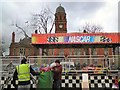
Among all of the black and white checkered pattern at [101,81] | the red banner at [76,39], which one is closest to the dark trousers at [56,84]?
the black and white checkered pattern at [101,81]


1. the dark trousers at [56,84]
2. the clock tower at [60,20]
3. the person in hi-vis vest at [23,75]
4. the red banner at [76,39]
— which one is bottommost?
the dark trousers at [56,84]

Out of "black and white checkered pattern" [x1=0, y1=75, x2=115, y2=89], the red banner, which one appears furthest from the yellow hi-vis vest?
the red banner

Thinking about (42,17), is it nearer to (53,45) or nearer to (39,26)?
(39,26)

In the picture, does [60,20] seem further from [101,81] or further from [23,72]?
[23,72]

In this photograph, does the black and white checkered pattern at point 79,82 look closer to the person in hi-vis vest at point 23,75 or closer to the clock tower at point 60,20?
the person in hi-vis vest at point 23,75

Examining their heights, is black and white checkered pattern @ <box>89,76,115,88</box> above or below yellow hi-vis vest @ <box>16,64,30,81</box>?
below

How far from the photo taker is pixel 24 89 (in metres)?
4.30

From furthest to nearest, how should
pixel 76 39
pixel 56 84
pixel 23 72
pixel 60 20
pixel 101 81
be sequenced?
1. pixel 60 20
2. pixel 76 39
3. pixel 101 81
4. pixel 56 84
5. pixel 23 72

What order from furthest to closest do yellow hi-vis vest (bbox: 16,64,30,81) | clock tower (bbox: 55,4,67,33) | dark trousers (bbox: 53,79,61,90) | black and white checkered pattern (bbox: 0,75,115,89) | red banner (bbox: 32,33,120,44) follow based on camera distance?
clock tower (bbox: 55,4,67,33) < red banner (bbox: 32,33,120,44) < black and white checkered pattern (bbox: 0,75,115,89) < dark trousers (bbox: 53,79,61,90) < yellow hi-vis vest (bbox: 16,64,30,81)

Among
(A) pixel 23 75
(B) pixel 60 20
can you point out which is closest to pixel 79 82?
(A) pixel 23 75

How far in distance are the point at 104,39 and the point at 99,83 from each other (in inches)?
504

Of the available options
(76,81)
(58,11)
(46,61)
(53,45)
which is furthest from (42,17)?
(76,81)

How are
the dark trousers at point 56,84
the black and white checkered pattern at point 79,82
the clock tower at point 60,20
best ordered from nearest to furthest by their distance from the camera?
1. the dark trousers at point 56,84
2. the black and white checkered pattern at point 79,82
3. the clock tower at point 60,20

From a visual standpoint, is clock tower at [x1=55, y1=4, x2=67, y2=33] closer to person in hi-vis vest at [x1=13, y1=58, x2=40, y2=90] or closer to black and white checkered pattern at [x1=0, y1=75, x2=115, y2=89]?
black and white checkered pattern at [x1=0, y1=75, x2=115, y2=89]
